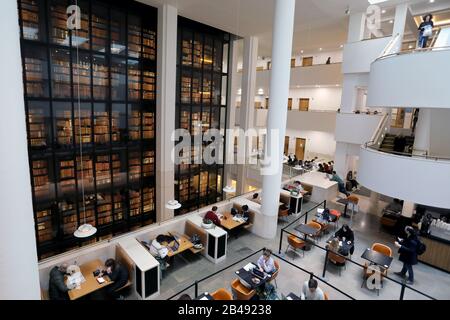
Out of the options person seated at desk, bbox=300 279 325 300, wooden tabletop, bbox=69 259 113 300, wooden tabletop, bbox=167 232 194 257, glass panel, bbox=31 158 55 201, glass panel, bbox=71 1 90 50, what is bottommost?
wooden tabletop, bbox=69 259 113 300

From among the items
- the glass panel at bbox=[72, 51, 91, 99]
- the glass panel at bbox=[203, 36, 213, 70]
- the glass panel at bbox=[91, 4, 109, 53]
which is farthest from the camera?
the glass panel at bbox=[203, 36, 213, 70]

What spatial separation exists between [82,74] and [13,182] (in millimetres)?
6904

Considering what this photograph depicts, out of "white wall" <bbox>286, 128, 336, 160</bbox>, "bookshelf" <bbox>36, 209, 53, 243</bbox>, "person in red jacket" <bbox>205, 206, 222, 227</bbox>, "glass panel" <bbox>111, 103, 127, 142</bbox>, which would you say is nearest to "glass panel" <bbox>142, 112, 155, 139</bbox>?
"glass panel" <bbox>111, 103, 127, 142</bbox>

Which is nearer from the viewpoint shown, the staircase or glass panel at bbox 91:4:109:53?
glass panel at bbox 91:4:109:53

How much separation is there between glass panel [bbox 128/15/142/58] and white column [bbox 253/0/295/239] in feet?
19.1

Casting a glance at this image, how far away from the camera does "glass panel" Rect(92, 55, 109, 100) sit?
959 cm

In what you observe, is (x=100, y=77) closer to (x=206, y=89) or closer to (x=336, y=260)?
(x=206, y=89)

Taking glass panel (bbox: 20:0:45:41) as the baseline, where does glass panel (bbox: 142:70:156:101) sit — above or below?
below

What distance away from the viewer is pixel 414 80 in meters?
7.34

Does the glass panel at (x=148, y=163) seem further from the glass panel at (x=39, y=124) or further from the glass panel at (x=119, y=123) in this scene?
the glass panel at (x=39, y=124)

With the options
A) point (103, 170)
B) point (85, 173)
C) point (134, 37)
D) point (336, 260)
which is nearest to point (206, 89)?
point (134, 37)

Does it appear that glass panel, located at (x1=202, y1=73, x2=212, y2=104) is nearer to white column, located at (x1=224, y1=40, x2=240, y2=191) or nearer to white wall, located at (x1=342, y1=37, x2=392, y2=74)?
white column, located at (x1=224, y1=40, x2=240, y2=191)

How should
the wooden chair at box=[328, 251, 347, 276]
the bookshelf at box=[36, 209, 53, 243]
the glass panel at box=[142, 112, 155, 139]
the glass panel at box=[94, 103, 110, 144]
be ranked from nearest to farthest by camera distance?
the wooden chair at box=[328, 251, 347, 276] < the bookshelf at box=[36, 209, 53, 243] < the glass panel at box=[94, 103, 110, 144] < the glass panel at box=[142, 112, 155, 139]

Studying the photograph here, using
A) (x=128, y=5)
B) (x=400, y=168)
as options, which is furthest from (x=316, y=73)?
(x=128, y=5)
